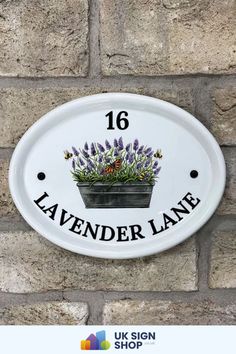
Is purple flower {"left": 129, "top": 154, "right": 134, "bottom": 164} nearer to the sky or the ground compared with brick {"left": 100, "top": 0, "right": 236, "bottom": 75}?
nearer to the ground

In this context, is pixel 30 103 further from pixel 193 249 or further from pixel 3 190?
pixel 193 249

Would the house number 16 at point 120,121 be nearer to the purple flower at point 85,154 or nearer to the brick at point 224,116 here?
the purple flower at point 85,154

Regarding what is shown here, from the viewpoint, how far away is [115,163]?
3.63ft

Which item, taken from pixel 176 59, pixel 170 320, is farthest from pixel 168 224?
pixel 176 59

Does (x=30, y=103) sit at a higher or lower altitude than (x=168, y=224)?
higher

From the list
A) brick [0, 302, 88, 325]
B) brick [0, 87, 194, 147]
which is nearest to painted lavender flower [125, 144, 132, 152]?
brick [0, 87, 194, 147]

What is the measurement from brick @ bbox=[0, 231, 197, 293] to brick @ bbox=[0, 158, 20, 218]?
0.04m

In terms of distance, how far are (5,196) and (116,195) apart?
22cm

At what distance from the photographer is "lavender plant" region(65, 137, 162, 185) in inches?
43.4

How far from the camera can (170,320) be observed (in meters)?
1.13

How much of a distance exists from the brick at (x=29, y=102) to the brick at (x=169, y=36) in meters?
0.05

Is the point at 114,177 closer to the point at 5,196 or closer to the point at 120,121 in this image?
the point at 120,121
